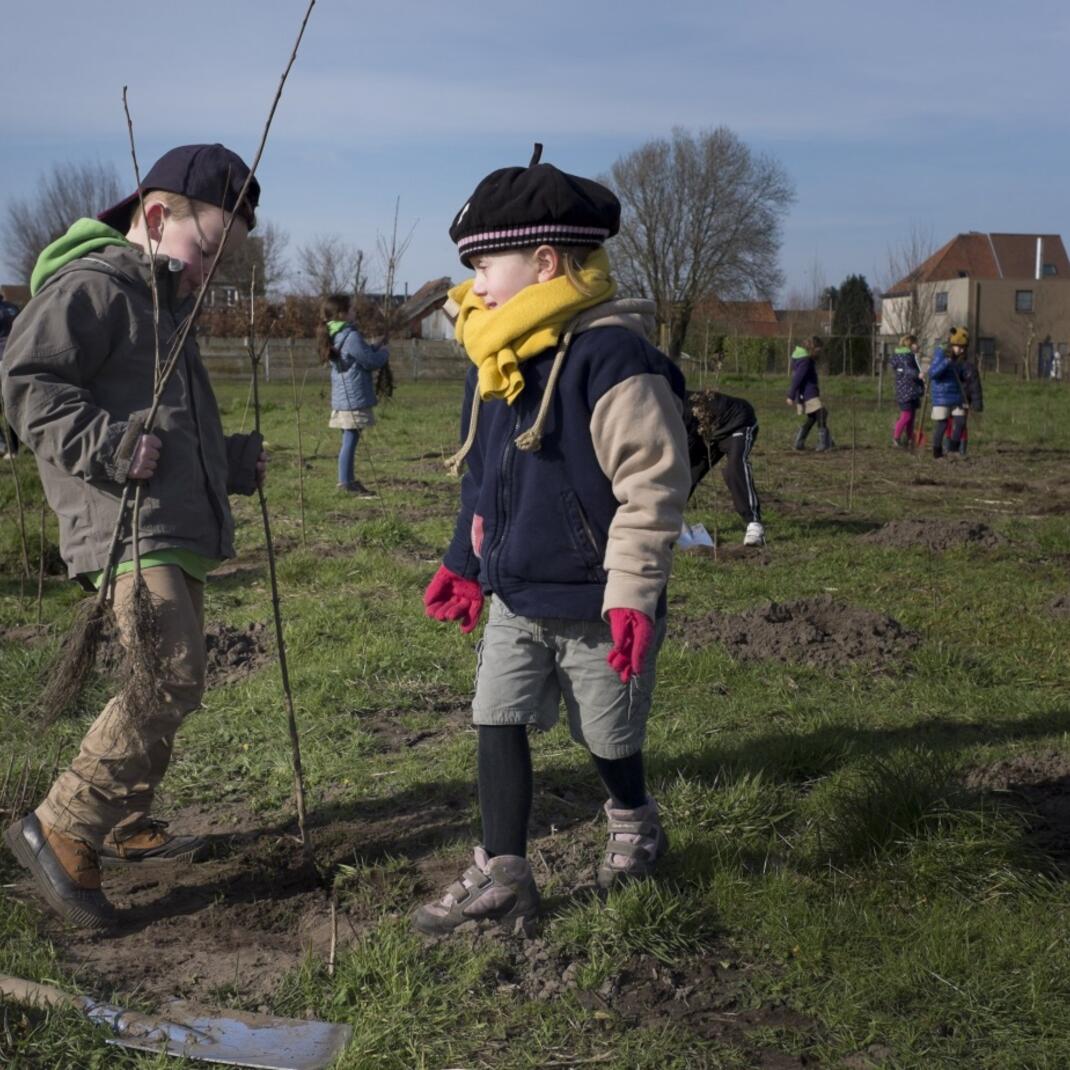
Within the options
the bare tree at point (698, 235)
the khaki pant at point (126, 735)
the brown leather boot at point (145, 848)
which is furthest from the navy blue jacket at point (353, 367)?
the bare tree at point (698, 235)

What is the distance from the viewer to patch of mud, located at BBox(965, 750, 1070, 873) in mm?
3639

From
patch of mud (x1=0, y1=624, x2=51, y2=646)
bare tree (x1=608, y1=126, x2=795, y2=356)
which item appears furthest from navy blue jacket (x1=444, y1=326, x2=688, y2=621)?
bare tree (x1=608, y1=126, x2=795, y2=356)

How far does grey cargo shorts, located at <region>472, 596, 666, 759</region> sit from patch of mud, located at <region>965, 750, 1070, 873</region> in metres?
1.31

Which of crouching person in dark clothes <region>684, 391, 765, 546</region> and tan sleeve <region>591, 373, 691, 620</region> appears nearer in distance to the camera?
tan sleeve <region>591, 373, 691, 620</region>

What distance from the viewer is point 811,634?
583 cm

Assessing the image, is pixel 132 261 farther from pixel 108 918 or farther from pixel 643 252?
pixel 643 252

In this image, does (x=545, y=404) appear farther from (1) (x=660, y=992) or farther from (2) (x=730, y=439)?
(2) (x=730, y=439)

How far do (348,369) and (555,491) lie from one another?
8692 millimetres

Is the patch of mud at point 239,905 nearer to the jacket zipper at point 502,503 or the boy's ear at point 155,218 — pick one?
the jacket zipper at point 502,503

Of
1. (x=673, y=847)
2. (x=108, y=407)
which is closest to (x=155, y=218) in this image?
(x=108, y=407)

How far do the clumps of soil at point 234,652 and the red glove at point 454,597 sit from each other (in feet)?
8.05

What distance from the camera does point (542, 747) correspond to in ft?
14.7

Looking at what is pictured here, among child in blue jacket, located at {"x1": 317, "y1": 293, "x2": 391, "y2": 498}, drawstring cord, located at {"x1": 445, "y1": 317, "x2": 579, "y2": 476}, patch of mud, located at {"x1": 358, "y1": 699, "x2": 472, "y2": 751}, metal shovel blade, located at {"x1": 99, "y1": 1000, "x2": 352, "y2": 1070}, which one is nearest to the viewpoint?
metal shovel blade, located at {"x1": 99, "y1": 1000, "x2": 352, "y2": 1070}

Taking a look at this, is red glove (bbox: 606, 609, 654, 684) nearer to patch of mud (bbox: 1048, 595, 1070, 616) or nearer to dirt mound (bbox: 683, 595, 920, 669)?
dirt mound (bbox: 683, 595, 920, 669)
